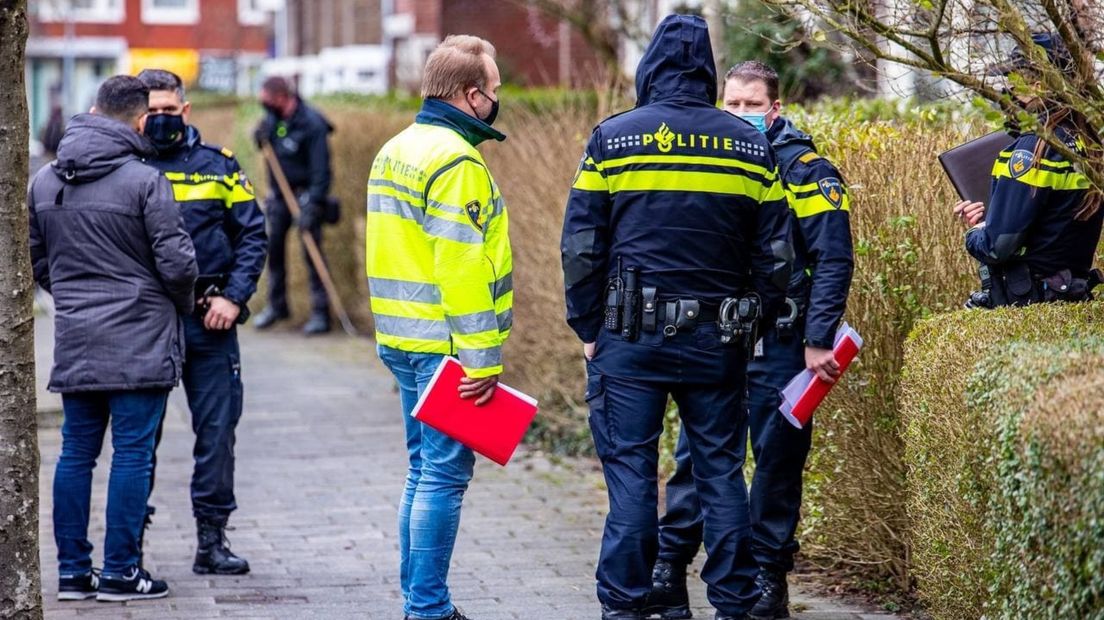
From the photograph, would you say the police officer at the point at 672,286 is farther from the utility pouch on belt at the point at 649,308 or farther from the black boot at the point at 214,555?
the black boot at the point at 214,555

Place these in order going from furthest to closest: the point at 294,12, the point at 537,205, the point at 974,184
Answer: the point at 294,12, the point at 537,205, the point at 974,184

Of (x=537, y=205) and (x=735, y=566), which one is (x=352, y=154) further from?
(x=735, y=566)

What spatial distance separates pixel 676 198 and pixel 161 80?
234 cm

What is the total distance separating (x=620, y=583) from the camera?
4.91 metres

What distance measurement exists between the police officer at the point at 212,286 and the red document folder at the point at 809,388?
2228 millimetres

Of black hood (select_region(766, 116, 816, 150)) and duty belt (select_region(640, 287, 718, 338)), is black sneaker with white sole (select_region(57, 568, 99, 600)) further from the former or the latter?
black hood (select_region(766, 116, 816, 150))

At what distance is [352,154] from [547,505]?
6923mm

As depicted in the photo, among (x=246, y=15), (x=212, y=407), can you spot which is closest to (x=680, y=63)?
(x=212, y=407)

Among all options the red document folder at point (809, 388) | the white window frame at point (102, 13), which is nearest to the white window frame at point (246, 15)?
the white window frame at point (102, 13)

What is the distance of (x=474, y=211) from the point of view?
480 cm

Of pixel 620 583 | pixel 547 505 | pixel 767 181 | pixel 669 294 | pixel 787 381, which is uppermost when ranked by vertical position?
pixel 767 181

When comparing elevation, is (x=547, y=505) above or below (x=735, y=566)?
below

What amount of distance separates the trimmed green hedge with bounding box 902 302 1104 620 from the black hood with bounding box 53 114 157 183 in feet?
9.48

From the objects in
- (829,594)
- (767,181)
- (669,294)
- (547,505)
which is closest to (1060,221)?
(767,181)
